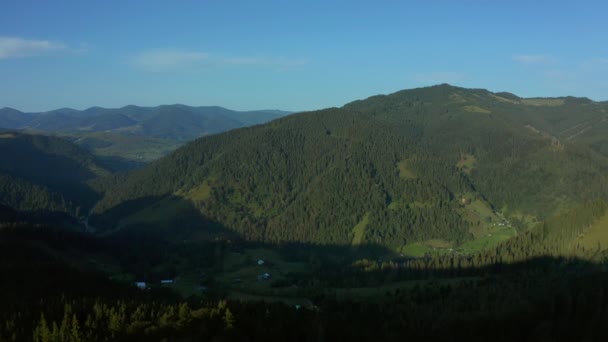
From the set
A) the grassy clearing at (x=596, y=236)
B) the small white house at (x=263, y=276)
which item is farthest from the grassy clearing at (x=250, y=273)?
the grassy clearing at (x=596, y=236)

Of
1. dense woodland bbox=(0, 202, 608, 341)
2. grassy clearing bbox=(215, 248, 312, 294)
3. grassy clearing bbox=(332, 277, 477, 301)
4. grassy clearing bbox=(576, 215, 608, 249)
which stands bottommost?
grassy clearing bbox=(215, 248, 312, 294)

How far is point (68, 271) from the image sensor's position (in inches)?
5138

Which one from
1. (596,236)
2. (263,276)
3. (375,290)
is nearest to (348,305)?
(375,290)

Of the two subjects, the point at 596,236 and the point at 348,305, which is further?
the point at 596,236

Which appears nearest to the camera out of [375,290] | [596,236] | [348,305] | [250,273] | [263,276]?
[348,305]

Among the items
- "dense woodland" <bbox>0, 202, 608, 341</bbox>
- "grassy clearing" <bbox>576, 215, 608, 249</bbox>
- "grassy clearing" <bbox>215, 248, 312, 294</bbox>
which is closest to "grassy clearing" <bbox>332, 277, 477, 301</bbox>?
"dense woodland" <bbox>0, 202, 608, 341</bbox>

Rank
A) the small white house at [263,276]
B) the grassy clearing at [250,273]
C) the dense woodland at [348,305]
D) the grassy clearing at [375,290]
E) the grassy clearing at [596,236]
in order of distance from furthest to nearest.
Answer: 1. the small white house at [263,276]
2. the grassy clearing at [596,236]
3. the grassy clearing at [250,273]
4. the grassy clearing at [375,290]
5. the dense woodland at [348,305]

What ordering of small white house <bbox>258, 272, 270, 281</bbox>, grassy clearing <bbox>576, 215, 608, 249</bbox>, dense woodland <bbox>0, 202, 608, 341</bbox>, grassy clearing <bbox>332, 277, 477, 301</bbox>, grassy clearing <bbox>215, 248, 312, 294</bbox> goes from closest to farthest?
dense woodland <bbox>0, 202, 608, 341</bbox> → grassy clearing <bbox>332, 277, 477, 301</bbox> → grassy clearing <bbox>215, 248, 312, 294</bbox> → grassy clearing <bbox>576, 215, 608, 249</bbox> → small white house <bbox>258, 272, 270, 281</bbox>

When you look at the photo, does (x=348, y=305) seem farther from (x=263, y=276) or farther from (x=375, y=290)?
(x=263, y=276)

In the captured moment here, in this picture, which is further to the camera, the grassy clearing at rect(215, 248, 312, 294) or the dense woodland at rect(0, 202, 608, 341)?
the grassy clearing at rect(215, 248, 312, 294)

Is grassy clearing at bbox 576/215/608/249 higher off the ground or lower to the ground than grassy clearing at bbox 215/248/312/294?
higher

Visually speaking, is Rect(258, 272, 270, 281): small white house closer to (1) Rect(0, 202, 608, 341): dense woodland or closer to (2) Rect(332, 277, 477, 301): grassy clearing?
(1) Rect(0, 202, 608, 341): dense woodland

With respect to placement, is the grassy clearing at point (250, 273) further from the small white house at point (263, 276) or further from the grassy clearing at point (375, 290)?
the grassy clearing at point (375, 290)

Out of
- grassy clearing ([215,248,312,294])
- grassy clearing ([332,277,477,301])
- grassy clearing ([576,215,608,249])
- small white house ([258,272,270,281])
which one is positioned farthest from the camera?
small white house ([258,272,270,281])
